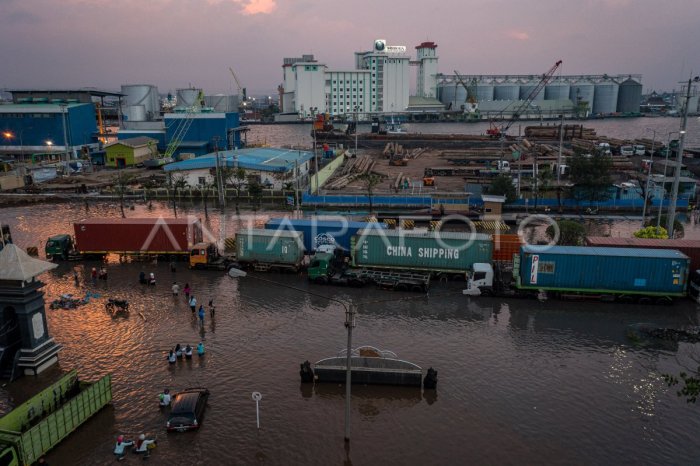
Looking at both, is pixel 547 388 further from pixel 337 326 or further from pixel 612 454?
pixel 337 326

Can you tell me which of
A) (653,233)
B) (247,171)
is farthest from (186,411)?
(247,171)

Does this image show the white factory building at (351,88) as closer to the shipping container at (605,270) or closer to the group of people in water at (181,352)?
the shipping container at (605,270)

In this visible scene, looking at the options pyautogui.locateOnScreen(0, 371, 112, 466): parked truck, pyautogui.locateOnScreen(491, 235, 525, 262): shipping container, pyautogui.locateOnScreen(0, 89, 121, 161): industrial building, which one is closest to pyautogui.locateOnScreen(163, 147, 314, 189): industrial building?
pyautogui.locateOnScreen(491, 235, 525, 262): shipping container

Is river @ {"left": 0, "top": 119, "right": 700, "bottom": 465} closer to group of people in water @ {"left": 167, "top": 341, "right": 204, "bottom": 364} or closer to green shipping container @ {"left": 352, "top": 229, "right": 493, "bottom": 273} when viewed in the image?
group of people in water @ {"left": 167, "top": 341, "right": 204, "bottom": 364}

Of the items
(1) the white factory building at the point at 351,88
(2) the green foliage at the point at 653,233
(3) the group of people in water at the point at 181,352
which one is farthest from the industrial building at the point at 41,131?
(1) the white factory building at the point at 351,88

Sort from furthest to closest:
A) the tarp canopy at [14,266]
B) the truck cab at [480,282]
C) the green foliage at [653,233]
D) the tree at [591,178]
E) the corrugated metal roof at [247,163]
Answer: the corrugated metal roof at [247,163] → the tree at [591,178] → the green foliage at [653,233] → the truck cab at [480,282] → the tarp canopy at [14,266]

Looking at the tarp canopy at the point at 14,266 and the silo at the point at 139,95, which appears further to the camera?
the silo at the point at 139,95
